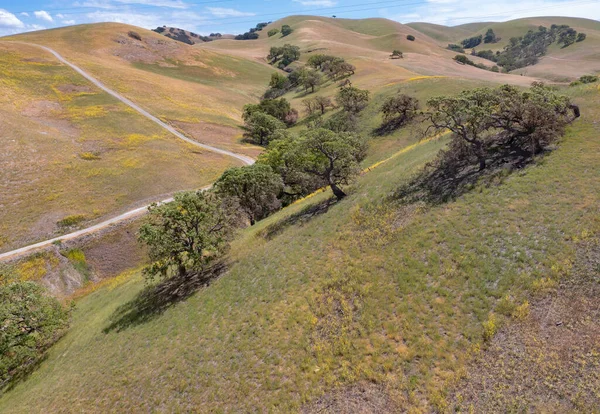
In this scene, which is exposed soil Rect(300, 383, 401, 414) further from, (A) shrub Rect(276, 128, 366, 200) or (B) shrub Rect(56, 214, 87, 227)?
(B) shrub Rect(56, 214, 87, 227)

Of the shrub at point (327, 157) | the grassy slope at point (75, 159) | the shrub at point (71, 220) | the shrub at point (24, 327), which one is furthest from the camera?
the grassy slope at point (75, 159)

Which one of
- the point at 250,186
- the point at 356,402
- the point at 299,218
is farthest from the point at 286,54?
the point at 356,402

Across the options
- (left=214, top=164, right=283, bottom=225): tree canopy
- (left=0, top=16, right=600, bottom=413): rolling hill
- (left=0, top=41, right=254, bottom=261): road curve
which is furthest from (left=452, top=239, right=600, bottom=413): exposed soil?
(left=0, top=41, right=254, bottom=261): road curve

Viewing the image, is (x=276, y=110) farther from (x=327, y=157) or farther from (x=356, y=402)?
(x=356, y=402)

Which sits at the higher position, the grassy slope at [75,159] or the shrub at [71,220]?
the grassy slope at [75,159]

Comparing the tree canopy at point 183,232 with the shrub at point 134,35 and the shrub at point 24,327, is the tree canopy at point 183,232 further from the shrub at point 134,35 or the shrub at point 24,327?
the shrub at point 134,35

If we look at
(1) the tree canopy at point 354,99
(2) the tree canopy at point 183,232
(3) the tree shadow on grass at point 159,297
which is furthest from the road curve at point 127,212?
(1) the tree canopy at point 354,99

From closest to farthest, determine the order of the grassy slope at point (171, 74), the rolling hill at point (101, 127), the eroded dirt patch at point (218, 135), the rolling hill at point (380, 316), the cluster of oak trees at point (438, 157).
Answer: the rolling hill at point (380, 316) < the cluster of oak trees at point (438, 157) < the rolling hill at point (101, 127) < the eroded dirt patch at point (218, 135) < the grassy slope at point (171, 74)
